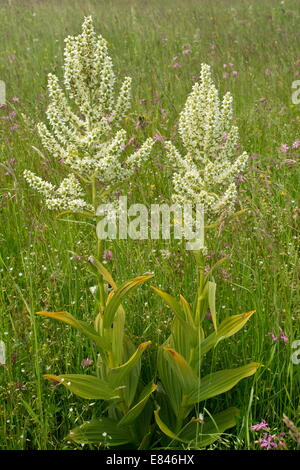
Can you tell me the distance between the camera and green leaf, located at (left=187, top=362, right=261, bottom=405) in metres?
2.34

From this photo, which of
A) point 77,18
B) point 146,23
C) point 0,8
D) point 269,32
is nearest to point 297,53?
point 269,32

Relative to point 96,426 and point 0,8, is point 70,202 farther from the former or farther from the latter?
point 0,8

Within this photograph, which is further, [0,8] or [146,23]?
[0,8]

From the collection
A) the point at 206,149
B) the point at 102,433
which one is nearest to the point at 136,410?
the point at 102,433

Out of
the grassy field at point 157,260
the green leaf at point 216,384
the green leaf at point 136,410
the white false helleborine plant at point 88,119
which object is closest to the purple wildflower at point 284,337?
the grassy field at point 157,260

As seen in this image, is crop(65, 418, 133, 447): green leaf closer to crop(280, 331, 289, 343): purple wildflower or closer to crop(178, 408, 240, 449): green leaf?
crop(178, 408, 240, 449): green leaf

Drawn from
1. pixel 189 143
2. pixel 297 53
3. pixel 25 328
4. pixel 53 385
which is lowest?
pixel 53 385

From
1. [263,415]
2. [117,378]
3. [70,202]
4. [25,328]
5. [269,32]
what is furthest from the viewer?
[269,32]

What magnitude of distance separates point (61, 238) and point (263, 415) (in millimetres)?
1714

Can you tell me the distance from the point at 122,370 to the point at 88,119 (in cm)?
109

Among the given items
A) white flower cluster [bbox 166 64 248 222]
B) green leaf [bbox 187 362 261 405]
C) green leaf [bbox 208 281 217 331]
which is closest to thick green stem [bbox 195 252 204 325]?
green leaf [bbox 208 281 217 331]

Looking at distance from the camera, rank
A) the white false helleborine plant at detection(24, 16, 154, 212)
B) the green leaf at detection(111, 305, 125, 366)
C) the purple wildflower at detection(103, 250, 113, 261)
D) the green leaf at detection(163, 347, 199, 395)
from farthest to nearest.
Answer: the purple wildflower at detection(103, 250, 113, 261)
the green leaf at detection(111, 305, 125, 366)
the green leaf at detection(163, 347, 199, 395)
the white false helleborine plant at detection(24, 16, 154, 212)

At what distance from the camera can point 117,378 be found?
2307 mm

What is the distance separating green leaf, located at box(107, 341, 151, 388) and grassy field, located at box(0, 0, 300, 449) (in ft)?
0.49
